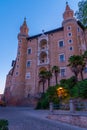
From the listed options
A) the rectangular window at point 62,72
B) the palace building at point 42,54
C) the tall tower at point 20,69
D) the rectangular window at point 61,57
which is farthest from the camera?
the tall tower at point 20,69

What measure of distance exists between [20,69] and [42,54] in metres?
9.34

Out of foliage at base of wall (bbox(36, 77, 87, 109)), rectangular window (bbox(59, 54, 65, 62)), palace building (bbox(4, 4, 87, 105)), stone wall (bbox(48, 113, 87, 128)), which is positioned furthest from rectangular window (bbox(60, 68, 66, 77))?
stone wall (bbox(48, 113, 87, 128))

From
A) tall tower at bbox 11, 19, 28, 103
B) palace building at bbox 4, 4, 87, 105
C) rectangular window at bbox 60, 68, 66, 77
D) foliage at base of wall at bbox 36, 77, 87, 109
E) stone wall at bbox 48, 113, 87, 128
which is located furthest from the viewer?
tall tower at bbox 11, 19, 28, 103

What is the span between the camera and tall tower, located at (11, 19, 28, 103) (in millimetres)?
46812

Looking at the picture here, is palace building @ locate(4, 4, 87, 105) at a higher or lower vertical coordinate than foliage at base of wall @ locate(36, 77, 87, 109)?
higher

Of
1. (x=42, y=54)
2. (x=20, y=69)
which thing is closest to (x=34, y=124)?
(x=20, y=69)

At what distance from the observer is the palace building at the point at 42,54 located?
43.9m

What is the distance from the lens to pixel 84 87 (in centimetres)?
2309

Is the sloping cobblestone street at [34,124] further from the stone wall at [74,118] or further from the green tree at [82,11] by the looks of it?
the green tree at [82,11]

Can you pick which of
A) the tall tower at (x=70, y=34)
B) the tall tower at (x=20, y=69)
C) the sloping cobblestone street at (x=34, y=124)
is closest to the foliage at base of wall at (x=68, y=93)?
the sloping cobblestone street at (x=34, y=124)

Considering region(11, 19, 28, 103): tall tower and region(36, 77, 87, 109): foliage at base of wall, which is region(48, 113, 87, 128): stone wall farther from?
region(11, 19, 28, 103): tall tower

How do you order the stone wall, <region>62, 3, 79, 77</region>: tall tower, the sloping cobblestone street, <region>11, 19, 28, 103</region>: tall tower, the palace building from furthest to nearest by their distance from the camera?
<region>11, 19, 28, 103</region>: tall tower → the palace building → <region>62, 3, 79, 77</region>: tall tower → the stone wall → the sloping cobblestone street

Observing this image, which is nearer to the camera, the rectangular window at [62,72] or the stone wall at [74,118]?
the stone wall at [74,118]

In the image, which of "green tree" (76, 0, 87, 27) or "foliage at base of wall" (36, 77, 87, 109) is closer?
"green tree" (76, 0, 87, 27)
